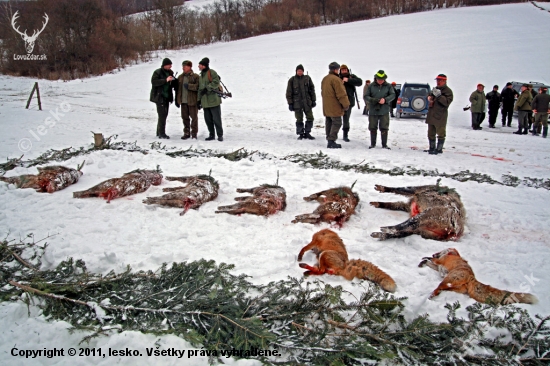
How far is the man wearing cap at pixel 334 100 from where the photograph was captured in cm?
809

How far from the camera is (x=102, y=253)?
3.38m

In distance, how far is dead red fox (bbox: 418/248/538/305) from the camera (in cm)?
268

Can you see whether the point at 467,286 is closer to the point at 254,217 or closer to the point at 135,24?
the point at 254,217

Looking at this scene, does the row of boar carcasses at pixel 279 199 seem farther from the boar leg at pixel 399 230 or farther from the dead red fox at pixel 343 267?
the dead red fox at pixel 343 267

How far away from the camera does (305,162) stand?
6.91 metres

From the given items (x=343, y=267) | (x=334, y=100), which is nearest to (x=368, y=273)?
(x=343, y=267)

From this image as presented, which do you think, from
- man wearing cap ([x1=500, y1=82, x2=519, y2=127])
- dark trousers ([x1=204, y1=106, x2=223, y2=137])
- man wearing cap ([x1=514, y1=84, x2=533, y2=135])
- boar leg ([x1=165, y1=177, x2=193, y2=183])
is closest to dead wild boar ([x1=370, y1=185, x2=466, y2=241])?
boar leg ([x1=165, y1=177, x2=193, y2=183])

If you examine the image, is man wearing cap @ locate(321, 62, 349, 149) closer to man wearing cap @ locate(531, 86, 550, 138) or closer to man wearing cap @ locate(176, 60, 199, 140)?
man wearing cap @ locate(176, 60, 199, 140)

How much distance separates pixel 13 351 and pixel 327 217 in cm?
317

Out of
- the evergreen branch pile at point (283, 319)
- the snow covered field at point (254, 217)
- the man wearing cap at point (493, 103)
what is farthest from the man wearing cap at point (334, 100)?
the man wearing cap at point (493, 103)

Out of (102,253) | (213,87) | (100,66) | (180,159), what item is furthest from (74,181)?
(100,66)

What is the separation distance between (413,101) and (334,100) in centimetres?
753

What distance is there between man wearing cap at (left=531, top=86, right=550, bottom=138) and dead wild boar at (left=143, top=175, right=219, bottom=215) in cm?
1154

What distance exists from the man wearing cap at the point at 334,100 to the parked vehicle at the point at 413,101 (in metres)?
7.32
